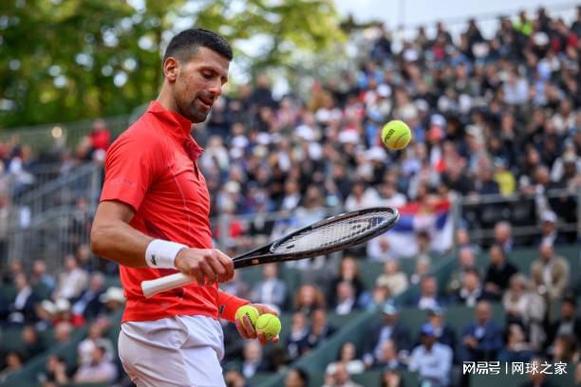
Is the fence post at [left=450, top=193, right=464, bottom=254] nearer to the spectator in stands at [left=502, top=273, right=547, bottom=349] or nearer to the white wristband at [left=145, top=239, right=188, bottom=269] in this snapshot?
the spectator in stands at [left=502, top=273, right=547, bottom=349]

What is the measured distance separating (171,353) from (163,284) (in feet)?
1.76

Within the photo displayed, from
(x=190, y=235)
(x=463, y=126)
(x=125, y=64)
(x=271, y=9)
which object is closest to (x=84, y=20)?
(x=125, y=64)

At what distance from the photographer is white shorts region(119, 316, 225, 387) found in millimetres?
5496

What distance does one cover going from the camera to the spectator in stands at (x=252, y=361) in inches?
614

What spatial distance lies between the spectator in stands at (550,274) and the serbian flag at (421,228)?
2.24 m

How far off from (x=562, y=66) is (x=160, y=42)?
49.2ft

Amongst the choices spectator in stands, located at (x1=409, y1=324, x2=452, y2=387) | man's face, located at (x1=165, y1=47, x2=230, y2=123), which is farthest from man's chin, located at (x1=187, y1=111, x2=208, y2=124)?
spectator in stands, located at (x1=409, y1=324, x2=452, y2=387)

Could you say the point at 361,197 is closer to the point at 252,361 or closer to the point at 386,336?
the point at 386,336

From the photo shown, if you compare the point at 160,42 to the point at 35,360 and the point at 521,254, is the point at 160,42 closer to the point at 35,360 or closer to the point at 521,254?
the point at 35,360

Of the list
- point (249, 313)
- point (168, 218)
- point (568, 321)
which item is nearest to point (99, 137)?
point (568, 321)

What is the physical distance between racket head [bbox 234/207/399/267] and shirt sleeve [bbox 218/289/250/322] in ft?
1.95

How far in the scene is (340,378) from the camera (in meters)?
13.8

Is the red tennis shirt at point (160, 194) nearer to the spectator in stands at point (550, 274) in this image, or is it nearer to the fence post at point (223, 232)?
the spectator in stands at point (550, 274)

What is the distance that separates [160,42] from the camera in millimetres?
33469
